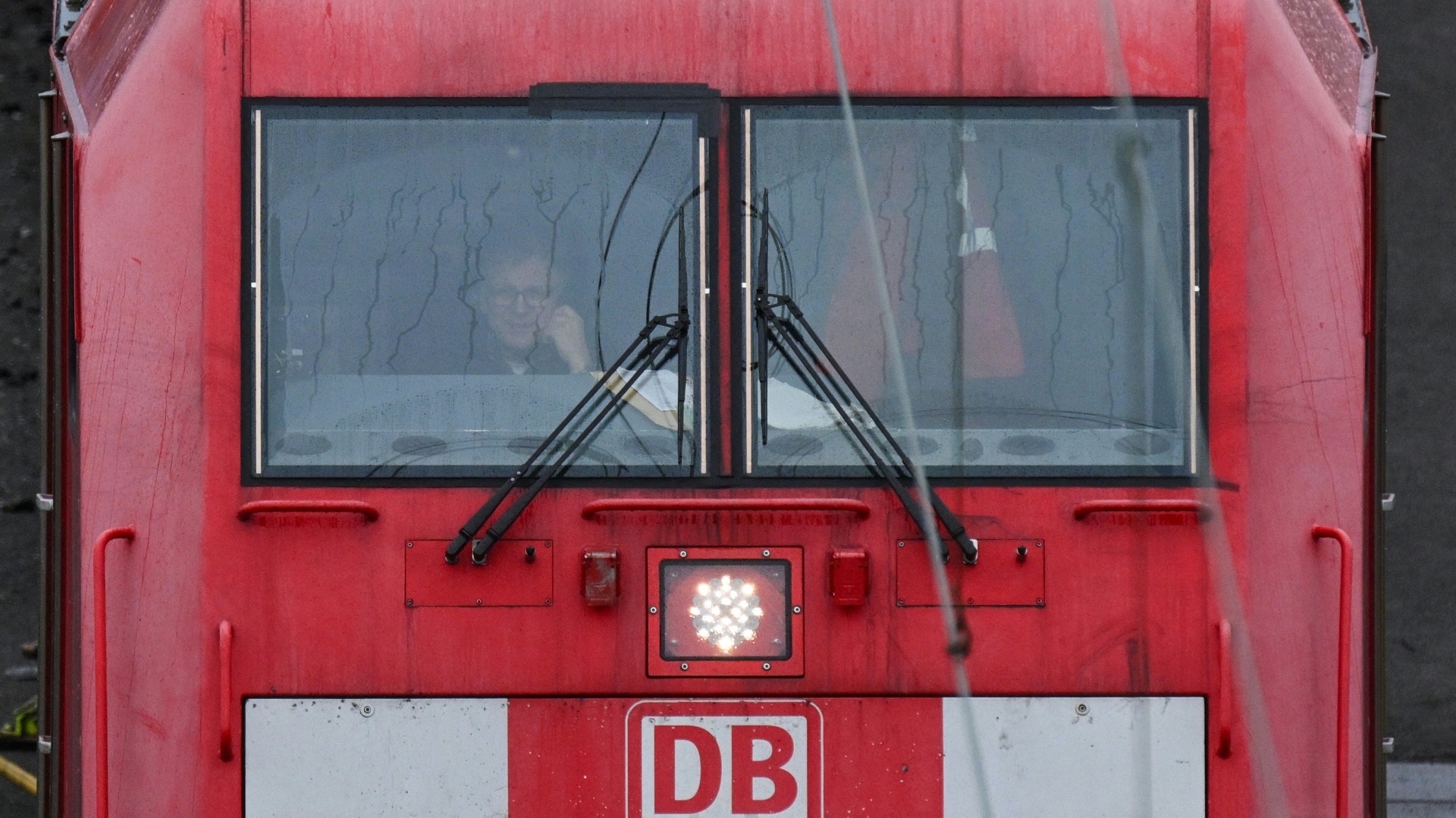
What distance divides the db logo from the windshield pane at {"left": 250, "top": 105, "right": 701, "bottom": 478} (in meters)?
0.47

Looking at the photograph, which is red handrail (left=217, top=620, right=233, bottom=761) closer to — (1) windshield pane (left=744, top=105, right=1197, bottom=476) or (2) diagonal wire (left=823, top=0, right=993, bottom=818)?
(1) windshield pane (left=744, top=105, right=1197, bottom=476)

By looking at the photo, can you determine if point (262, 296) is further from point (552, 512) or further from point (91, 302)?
point (552, 512)

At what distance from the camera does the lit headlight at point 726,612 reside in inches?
125

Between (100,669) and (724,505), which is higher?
(724,505)

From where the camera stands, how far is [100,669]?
10.2ft

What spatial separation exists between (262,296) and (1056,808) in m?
1.81

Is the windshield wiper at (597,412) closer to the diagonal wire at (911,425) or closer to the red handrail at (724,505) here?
the red handrail at (724,505)

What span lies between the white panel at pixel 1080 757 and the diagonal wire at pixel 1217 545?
102mm

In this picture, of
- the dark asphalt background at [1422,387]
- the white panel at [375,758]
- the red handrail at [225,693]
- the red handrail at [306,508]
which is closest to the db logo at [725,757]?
the white panel at [375,758]

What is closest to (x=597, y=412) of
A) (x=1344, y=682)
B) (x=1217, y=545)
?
(x=1217, y=545)

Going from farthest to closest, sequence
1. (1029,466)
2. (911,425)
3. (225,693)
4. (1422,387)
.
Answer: (1422,387), (1029,466), (225,693), (911,425)

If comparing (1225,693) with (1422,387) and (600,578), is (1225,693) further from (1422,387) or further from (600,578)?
(1422,387)

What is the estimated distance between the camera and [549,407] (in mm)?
3229

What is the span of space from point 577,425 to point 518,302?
273 mm
